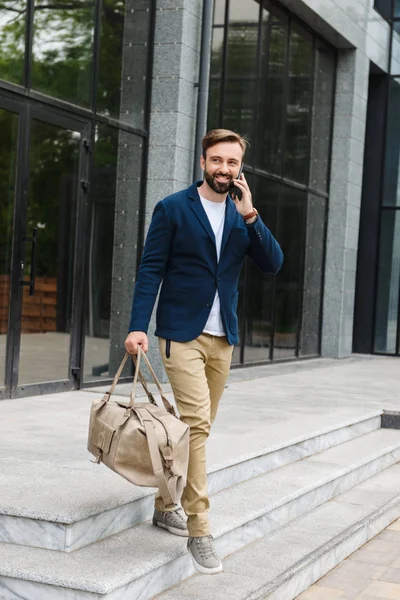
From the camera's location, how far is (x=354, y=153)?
1738 centimetres

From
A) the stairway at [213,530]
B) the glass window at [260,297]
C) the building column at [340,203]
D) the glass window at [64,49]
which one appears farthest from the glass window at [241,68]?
the stairway at [213,530]

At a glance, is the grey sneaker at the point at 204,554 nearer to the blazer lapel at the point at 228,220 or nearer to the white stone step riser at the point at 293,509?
the white stone step riser at the point at 293,509

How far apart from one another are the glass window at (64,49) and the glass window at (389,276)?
998 cm

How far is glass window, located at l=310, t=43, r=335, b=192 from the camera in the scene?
53.7ft

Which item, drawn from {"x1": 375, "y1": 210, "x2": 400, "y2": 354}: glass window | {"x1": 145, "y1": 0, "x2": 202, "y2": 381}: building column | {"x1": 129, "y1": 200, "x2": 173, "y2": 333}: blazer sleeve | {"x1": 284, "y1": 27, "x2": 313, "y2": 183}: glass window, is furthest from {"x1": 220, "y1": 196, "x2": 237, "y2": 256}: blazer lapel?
{"x1": 375, "y1": 210, "x2": 400, "y2": 354}: glass window

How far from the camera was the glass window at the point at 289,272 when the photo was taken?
15.1 meters

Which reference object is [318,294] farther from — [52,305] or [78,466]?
[78,466]

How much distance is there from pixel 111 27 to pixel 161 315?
6.62 metres

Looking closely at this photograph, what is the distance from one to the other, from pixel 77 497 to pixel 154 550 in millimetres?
Result: 522

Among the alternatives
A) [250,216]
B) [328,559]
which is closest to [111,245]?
[328,559]

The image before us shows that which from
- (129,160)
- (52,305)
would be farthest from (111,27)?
(52,305)

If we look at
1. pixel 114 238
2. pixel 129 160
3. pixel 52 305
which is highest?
pixel 129 160

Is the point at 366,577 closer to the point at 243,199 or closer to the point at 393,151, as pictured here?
the point at 243,199

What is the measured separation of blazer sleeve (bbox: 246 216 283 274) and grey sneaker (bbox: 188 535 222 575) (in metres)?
1.34
